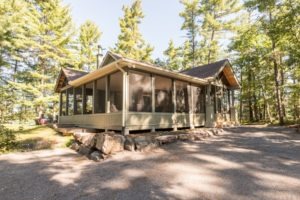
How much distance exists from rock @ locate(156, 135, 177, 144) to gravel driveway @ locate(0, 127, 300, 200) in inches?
35.7

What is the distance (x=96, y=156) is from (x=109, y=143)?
1.90 feet

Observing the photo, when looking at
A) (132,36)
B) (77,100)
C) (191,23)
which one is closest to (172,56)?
(191,23)

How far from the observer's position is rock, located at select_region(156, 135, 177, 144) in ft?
25.4

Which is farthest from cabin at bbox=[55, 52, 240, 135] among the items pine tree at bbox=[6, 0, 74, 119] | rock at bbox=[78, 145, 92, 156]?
pine tree at bbox=[6, 0, 74, 119]

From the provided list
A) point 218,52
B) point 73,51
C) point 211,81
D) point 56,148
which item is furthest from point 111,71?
point 218,52

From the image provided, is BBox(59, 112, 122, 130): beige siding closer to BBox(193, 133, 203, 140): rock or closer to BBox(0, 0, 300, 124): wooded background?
BBox(0, 0, 300, 124): wooded background

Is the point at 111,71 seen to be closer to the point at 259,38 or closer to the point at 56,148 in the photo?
the point at 56,148

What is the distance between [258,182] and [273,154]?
2.66 m

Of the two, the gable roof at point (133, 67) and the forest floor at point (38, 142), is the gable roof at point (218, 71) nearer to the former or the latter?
the gable roof at point (133, 67)

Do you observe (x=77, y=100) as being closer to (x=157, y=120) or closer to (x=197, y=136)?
(x=157, y=120)

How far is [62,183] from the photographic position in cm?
446

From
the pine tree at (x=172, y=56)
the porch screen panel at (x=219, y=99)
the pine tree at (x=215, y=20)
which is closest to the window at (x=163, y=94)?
the porch screen panel at (x=219, y=99)

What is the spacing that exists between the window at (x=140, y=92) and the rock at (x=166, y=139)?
186 centimetres

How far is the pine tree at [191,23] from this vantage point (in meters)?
25.4
